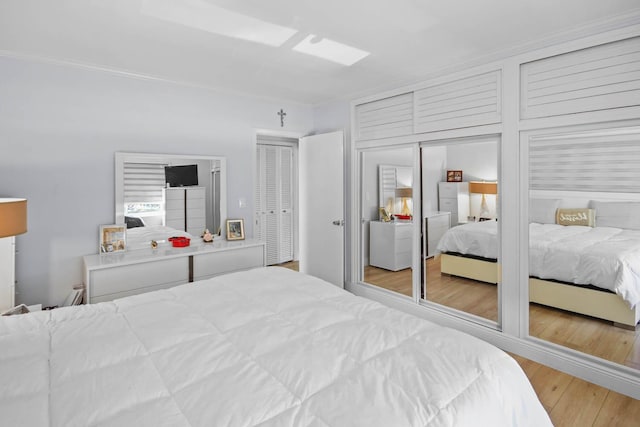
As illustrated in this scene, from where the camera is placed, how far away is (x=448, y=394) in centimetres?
109

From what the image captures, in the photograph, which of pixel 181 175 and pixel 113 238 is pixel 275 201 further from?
pixel 113 238

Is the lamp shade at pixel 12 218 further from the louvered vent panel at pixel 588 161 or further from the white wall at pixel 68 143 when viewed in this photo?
the louvered vent panel at pixel 588 161

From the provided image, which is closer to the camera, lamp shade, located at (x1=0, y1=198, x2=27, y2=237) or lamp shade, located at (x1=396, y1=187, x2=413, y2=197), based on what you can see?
lamp shade, located at (x1=0, y1=198, x2=27, y2=237)

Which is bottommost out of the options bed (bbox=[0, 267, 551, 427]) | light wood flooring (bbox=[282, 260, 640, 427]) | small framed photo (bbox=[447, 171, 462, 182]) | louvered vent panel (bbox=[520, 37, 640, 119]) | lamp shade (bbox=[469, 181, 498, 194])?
light wood flooring (bbox=[282, 260, 640, 427])

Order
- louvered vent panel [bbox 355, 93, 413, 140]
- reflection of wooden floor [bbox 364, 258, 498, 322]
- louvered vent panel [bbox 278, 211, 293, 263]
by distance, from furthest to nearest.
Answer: louvered vent panel [bbox 278, 211, 293, 263]
louvered vent panel [bbox 355, 93, 413, 140]
reflection of wooden floor [bbox 364, 258, 498, 322]

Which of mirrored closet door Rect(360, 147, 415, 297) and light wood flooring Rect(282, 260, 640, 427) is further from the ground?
mirrored closet door Rect(360, 147, 415, 297)

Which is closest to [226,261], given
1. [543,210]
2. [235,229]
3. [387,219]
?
[235,229]

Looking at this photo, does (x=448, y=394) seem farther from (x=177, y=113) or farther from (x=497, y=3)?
(x=177, y=113)

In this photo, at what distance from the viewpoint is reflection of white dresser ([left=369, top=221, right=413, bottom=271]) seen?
3910 millimetres

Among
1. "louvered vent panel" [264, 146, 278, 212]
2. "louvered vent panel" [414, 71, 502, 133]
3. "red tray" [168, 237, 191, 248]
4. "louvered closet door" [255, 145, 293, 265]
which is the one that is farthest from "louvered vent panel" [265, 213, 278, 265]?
"louvered vent panel" [414, 71, 502, 133]

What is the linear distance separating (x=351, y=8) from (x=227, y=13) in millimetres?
765

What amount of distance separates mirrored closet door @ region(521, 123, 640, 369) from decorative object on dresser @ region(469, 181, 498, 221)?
32 centimetres

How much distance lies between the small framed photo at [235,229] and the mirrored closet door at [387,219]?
1.42m

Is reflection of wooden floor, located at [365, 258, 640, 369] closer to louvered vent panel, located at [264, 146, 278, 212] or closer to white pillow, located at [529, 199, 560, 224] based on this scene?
white pillow, located at [529, 199, 560, 224]
